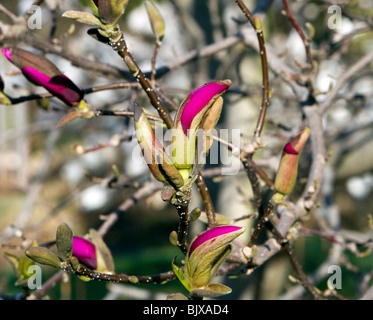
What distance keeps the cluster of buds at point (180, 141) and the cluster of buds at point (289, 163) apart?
18 cm

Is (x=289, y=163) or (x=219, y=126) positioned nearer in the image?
(x=289, y=163)

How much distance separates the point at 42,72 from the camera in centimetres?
70

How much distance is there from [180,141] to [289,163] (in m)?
0.23

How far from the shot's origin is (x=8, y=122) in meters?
7.75

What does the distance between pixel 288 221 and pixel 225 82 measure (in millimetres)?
361

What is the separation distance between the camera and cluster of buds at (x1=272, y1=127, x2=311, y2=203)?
69 cm

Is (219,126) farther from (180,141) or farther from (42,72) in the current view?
(180,141)

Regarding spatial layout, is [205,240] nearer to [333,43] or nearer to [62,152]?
[333,43]

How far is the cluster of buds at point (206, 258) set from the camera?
22.2 inches

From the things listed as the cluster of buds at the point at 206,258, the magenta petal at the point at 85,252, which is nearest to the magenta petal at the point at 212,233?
the cluster of buds at the point at 206,258

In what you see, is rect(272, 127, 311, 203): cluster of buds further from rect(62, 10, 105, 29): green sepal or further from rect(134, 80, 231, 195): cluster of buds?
rect(62, 10, 105, 29): green sepal

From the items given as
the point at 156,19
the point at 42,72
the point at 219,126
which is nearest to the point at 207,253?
the point at 42,72

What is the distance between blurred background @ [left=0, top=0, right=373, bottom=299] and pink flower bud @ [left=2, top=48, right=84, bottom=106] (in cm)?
18
